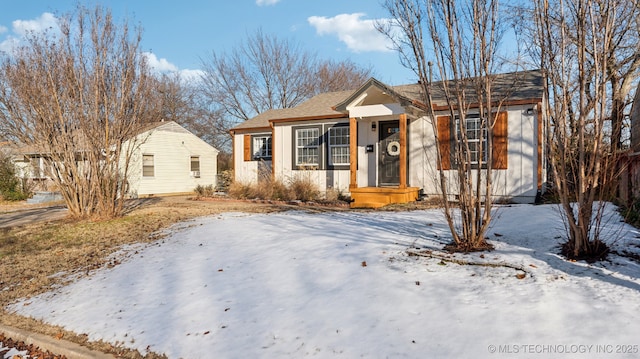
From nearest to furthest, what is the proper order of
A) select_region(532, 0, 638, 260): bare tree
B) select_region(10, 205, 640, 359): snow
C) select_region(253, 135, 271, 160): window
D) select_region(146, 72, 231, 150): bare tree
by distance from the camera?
1. select_region(10, 205, 640, 359): snow
2. select_region(532, 0, 638, 260): bare tree
3. select_region(253, 135, 271, 160): window
4. select_region(146, 72, 231, 150): bare tree

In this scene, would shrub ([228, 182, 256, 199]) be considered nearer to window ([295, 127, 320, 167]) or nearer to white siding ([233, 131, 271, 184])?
white siding ([233, 131, 271, 184])

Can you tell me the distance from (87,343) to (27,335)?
2.46 ft

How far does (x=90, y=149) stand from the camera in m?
8.72

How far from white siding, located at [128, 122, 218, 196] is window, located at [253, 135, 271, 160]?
548 cm

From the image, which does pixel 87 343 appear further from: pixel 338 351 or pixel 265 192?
pixel 265 192

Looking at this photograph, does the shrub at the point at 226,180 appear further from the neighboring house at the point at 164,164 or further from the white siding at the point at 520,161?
the white siding at the point at 520,161

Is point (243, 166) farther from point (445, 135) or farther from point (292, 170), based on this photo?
point (445, 135)

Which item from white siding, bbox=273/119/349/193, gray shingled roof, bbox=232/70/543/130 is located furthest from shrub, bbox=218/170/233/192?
white siding, bbox=273/119/349/193

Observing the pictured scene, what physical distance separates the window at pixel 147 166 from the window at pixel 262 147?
624 cm

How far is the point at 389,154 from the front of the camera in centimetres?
1264

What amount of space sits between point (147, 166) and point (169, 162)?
3.90 ft

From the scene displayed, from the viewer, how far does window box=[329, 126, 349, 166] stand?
13445mm

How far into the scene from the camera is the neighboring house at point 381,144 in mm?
10633

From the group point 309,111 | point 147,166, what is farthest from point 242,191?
point 147,166
